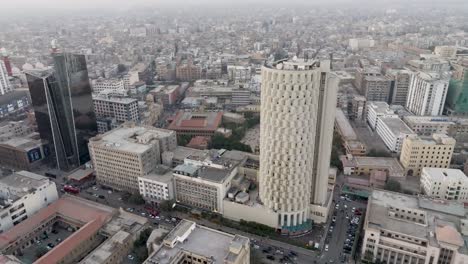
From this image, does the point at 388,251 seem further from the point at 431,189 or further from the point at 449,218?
the point at 431,189

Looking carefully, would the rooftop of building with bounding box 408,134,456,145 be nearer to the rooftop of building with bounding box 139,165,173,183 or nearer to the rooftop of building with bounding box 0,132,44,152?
the rooftop of building with bounding box 139,165,173,183

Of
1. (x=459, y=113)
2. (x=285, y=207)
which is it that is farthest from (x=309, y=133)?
(x=459, y=113)

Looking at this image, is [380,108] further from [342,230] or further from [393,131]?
[342,230]

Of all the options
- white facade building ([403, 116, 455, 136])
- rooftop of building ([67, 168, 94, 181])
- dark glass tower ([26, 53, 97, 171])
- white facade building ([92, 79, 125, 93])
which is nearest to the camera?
dark glass tower ([26, 53, 97, 171])

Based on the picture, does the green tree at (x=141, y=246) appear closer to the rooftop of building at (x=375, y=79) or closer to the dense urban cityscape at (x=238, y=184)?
the dense urban cityscape at (x=238, y=184)

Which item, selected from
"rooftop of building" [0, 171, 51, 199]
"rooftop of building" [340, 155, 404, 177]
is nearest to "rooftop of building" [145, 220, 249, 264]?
"rooftop of building" [0, 171, 51, 199]

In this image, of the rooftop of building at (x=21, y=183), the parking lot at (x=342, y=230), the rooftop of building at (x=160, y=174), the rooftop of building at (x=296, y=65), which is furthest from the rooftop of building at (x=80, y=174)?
the parking lot at (x=342, y=230)
